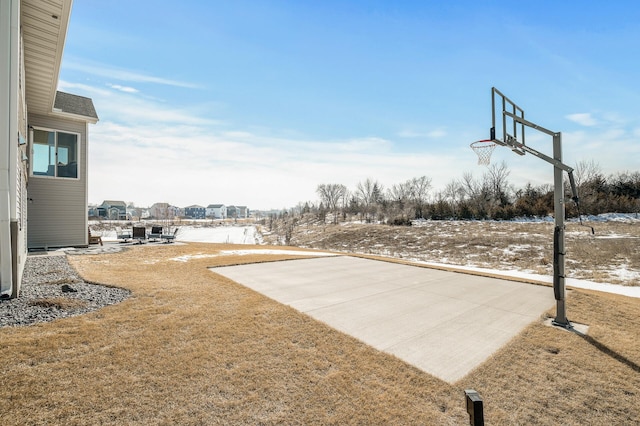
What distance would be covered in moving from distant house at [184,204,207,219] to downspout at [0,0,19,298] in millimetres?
113054

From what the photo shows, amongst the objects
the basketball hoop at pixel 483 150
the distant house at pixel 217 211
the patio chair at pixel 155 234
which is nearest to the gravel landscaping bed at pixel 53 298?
the basketball hoop at pixel 483 150

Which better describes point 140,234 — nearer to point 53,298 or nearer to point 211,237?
point 53,298

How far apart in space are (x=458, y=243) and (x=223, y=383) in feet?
64.8

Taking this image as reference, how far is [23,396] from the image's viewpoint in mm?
2213

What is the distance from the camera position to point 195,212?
367 feet

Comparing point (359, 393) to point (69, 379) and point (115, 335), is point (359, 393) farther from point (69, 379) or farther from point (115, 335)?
point (115, 335)

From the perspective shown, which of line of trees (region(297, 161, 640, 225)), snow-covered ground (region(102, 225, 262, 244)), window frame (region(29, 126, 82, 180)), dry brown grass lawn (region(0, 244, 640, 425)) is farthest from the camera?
line of trees (region(297, 161, 640, 225))

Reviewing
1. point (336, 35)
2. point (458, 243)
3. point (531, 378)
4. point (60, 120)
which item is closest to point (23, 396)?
point (531, 378)

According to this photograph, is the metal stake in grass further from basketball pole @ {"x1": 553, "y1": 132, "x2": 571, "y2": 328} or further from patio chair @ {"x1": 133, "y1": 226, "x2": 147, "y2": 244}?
patio chair @ {"x1": 133, "y1": 226, "x2": 147, "y2": 244}

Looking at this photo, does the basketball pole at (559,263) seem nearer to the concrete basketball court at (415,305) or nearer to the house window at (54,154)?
the concrete basketball court at (415,305)

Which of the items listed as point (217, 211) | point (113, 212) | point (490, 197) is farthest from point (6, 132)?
point (217, 211)

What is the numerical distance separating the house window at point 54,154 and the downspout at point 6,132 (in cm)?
742

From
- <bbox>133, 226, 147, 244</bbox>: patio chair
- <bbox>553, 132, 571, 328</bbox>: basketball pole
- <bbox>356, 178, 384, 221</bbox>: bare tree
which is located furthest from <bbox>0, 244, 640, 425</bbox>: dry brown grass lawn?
<bbox>356, 178, 384, 221</bbox>: bare tree

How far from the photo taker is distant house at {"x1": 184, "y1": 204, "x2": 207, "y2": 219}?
111m
